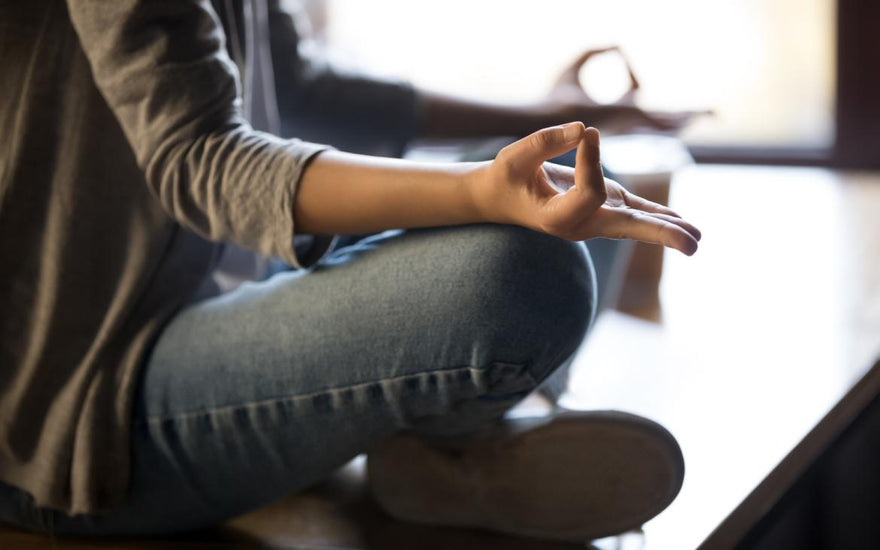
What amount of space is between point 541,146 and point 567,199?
36 mm

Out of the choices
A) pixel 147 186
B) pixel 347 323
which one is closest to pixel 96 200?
pixel 147 186

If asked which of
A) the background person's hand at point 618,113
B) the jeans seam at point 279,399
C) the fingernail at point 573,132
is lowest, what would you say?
the jeans seam at point 279,399

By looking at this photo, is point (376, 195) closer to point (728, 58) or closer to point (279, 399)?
point (279, 399)

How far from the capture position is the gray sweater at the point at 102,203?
2.24 feet

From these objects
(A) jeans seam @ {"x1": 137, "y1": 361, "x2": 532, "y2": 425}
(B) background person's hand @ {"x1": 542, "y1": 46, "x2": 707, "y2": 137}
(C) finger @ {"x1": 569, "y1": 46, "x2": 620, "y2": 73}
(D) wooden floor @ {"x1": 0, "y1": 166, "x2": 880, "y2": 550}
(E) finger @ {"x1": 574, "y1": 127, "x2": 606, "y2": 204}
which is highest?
(E) finger @ {"x1": 574, "y1": 127, "x2": 606, "y2": 204}

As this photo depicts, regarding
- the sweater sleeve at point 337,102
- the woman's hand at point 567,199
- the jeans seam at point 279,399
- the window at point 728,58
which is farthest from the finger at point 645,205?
the window at point 728,58

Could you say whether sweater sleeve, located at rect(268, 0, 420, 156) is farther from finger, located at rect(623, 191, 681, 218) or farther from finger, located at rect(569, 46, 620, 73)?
finger, located at rect(623, 191, 681, 218)

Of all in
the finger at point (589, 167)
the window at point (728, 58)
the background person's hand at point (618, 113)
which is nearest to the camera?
the finger at point (589, 167)

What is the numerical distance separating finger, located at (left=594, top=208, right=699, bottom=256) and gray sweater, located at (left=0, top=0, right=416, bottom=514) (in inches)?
8.4

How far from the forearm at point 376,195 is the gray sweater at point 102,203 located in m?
0.02

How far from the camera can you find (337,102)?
1.13m

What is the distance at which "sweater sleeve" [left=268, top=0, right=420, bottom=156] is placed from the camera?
3.65ft

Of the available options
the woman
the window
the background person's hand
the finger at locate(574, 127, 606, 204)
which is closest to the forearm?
the woman

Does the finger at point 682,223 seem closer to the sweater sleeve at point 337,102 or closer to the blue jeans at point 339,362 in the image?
the blue jeans at point 339,362
